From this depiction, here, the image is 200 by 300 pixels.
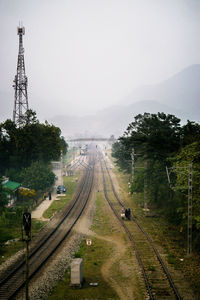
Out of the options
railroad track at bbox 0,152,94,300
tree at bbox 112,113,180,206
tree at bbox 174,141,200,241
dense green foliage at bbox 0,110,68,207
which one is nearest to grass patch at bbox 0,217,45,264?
railroad track at bbox 0,152,94,300

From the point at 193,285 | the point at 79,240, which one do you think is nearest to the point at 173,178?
the point at 79,240

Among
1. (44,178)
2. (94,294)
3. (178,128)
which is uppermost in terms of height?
(178,128)

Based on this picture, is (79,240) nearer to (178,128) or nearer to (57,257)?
(57,257)

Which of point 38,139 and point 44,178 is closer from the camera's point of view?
point 44,178

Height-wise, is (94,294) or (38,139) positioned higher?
(38,139)

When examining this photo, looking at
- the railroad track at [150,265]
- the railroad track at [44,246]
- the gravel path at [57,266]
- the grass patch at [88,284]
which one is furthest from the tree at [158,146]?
the grass patch at [88,284]

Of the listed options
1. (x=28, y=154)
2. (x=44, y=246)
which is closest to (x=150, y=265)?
(x=44, y=246)

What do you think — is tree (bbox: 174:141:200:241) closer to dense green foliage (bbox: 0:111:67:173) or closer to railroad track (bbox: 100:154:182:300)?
railroad track (bbox: 100:154:182:300)
